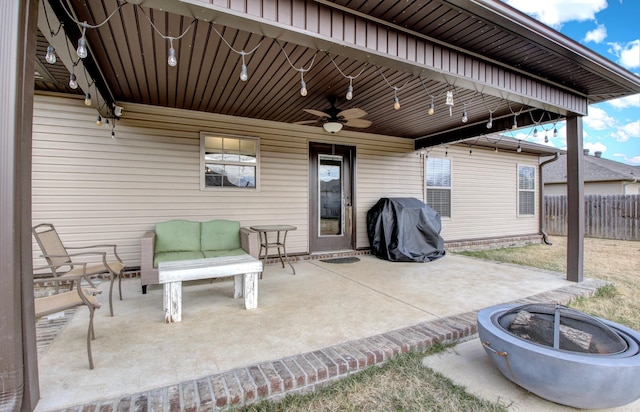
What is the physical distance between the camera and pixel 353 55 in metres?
2.56

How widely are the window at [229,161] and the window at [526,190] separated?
7.97 metres

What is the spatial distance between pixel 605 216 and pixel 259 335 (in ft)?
43.0

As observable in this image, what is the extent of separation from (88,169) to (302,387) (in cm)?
431

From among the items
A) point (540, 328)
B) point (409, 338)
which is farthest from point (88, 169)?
point (540, 328)

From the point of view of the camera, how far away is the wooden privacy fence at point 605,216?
9.68m

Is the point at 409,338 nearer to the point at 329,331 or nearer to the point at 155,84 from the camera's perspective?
the point at 329,331

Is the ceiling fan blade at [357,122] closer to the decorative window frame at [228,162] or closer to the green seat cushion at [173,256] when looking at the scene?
the decorative window frame at [228,162]

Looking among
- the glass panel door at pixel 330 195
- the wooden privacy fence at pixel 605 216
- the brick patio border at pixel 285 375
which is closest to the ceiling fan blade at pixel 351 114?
the glass panel door at pixel 330 195

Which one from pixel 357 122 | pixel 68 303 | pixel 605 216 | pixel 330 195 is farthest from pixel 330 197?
pixel 605 216

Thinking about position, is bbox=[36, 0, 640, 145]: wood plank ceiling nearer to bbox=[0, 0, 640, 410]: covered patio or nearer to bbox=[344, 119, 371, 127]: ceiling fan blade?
bbox=[0, 0, 640, 410]: covered patio

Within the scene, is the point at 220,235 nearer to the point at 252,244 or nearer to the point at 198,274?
the point at 252,244

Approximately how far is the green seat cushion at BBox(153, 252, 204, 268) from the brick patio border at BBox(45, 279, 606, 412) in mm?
1968

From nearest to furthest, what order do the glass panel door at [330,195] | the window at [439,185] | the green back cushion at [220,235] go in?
the green back cushion at [220,235] < the glass panel door at [330,195] < the window at [439,185]

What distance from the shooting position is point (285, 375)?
6.17 feet
